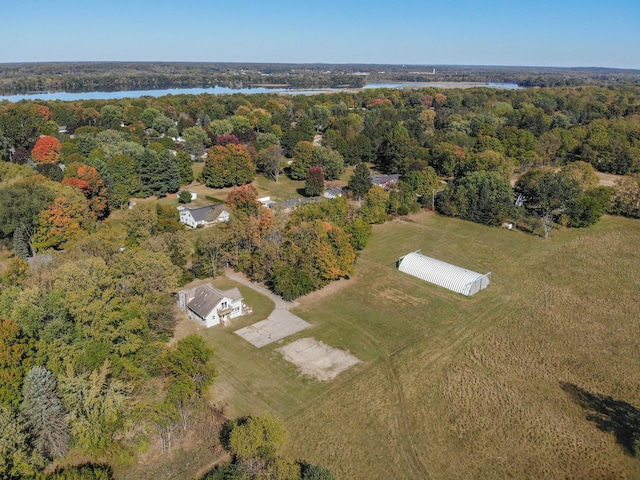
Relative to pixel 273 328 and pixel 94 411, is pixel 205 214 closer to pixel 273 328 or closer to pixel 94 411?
pixel 273 328

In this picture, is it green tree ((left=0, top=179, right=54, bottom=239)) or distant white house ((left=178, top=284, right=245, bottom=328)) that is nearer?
distant white house ((left=178, top=284, right=245, bottom=328))

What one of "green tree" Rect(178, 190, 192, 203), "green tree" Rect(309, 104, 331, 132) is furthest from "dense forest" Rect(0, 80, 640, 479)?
"green tree" Rect(309, 104, 331, 132)

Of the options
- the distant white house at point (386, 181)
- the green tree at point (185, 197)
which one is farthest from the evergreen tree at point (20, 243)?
the distant white house at point (386, 181)

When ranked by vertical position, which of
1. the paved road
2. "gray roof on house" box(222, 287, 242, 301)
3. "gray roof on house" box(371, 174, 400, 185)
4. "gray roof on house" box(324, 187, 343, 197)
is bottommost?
the paved road

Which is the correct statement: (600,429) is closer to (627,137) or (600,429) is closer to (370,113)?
(627,137)

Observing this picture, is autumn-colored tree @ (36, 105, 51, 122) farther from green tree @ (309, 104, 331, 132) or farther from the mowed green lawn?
the mowed green lawn

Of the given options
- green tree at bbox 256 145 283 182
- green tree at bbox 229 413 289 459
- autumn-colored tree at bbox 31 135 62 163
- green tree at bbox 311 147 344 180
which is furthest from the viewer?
green tree at bbox 256 145 283 182

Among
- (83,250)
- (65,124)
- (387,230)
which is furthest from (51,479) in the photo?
(65,124)

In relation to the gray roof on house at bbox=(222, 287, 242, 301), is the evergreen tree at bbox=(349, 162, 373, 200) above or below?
above
